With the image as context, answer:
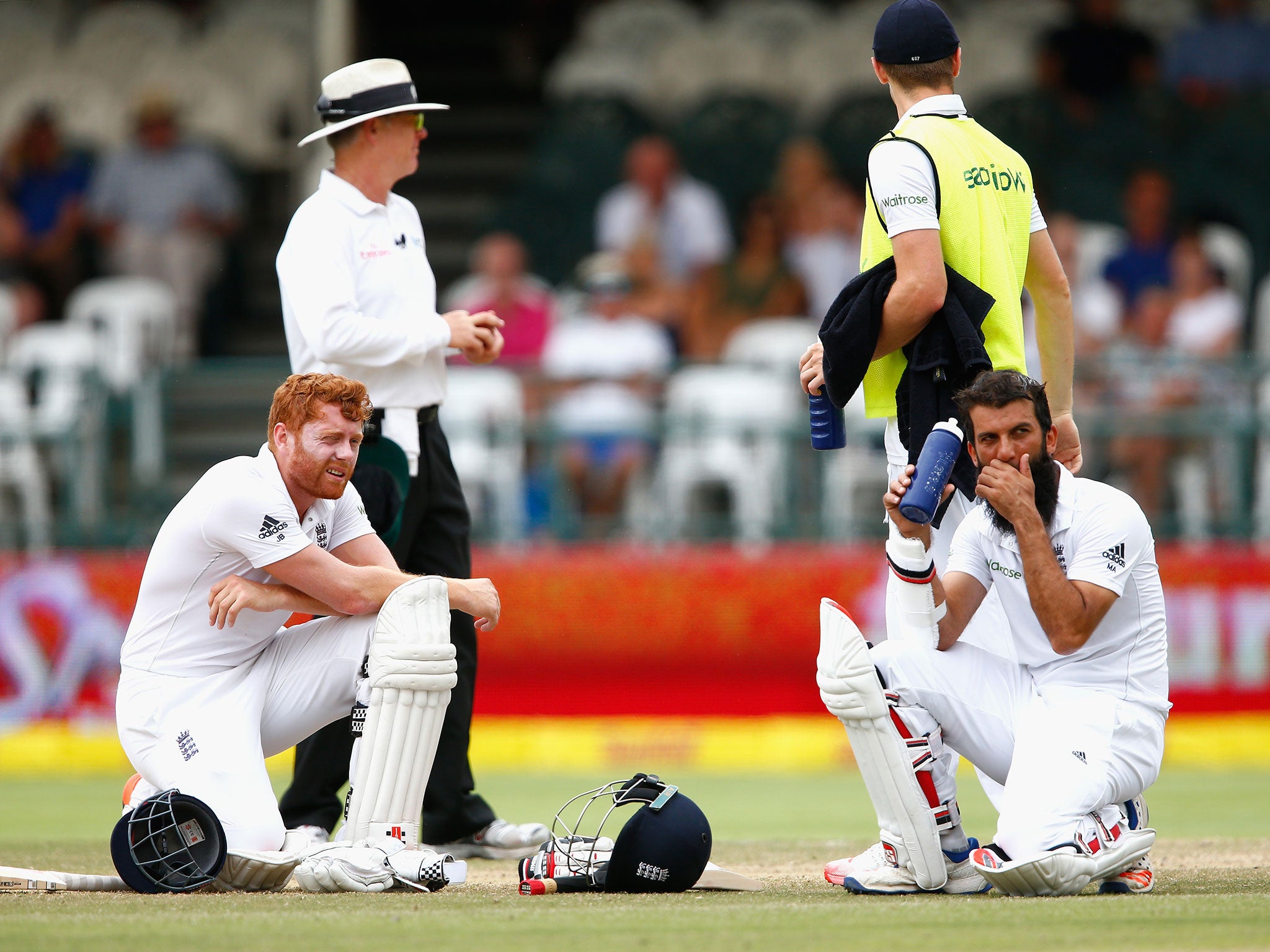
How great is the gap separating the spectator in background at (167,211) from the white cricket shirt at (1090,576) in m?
9.04

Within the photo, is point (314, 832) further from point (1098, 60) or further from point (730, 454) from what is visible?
point (1098, 60)

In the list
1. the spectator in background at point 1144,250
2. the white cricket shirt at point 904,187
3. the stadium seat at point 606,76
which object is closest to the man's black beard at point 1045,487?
the white cricket shirt at point 904,187

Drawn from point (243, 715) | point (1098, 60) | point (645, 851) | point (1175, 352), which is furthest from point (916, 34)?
point (1098, 60)

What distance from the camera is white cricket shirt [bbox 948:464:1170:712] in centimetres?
444

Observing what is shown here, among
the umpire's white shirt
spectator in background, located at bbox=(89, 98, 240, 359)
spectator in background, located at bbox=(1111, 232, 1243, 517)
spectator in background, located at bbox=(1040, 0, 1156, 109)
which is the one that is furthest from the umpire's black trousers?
spectator in background, located at bbox=(1040, 0, 1156, 109)

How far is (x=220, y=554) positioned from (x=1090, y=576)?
236 cm

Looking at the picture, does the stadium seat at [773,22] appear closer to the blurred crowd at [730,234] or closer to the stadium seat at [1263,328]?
the blurred crowd at [730,234]

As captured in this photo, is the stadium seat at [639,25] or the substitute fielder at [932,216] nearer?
the substitute fielder at [932,216]

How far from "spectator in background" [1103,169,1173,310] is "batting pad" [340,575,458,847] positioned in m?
7.87

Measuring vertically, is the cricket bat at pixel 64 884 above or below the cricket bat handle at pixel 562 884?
above

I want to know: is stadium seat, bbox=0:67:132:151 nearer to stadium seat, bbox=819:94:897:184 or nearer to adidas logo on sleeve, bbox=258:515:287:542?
stadium seat, bbox=819:94:897:184

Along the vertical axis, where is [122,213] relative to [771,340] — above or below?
above

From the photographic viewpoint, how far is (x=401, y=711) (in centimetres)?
450

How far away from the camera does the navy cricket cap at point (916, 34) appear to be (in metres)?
4.63
